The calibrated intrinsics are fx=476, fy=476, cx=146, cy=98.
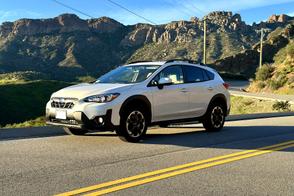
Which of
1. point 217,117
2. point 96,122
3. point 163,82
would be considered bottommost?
point 217,117

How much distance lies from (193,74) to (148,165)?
4.75 m

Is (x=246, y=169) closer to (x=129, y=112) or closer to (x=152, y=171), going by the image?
(x=152, y=171)

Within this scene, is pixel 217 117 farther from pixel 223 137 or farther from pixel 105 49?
pixel 105 49

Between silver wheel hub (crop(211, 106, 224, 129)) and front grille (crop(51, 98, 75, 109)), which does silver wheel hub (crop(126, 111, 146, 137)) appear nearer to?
front grille (crop(51, 98, 75, 109))

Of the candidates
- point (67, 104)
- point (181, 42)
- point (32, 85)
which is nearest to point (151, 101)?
point (67, 104)

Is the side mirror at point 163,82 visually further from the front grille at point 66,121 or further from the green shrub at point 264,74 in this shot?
the green shrub at point 264,74

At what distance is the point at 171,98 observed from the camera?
1078 cm

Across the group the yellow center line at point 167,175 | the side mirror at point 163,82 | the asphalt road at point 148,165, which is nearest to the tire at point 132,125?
the asphalt road at point 148,165

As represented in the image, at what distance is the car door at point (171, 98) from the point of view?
10391mm

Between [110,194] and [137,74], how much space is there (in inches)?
208

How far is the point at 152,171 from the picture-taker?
696cm

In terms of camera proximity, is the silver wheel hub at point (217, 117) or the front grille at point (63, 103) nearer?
the front grille at point (63, 103)

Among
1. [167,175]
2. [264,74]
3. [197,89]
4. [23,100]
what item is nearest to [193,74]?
[197,89]

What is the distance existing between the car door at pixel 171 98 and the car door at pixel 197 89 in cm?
22
